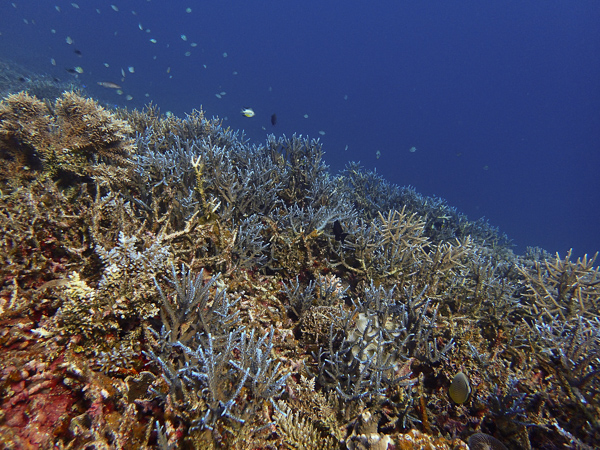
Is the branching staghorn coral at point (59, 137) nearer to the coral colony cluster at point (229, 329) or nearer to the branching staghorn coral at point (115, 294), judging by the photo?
the coral colony cluster at point (229, 329)

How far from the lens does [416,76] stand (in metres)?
113

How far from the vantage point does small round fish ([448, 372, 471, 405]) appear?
209 cm

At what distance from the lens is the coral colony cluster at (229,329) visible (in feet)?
5.28

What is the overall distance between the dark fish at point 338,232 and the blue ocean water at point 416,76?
67.5 m

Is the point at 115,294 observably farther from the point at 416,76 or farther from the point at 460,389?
the point at 416,76

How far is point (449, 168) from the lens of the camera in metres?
86.4

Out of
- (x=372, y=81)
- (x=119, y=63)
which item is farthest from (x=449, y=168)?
(x=119, y=63)

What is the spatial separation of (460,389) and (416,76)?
13846cm

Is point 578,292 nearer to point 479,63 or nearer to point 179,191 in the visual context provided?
point 179,191

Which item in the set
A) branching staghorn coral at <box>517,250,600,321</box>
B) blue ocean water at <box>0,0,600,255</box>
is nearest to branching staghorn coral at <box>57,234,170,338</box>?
branching staghorn coral at <box>517,250,600,321</box>

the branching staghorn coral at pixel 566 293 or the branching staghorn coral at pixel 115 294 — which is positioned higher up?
the branching staghorn coral at pixel 566 293

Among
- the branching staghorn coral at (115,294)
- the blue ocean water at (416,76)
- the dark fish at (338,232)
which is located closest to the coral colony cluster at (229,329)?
the branching staghorn coral at (115,294)

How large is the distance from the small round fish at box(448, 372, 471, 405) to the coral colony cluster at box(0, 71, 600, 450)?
0.05ft

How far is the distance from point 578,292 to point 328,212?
375cm
